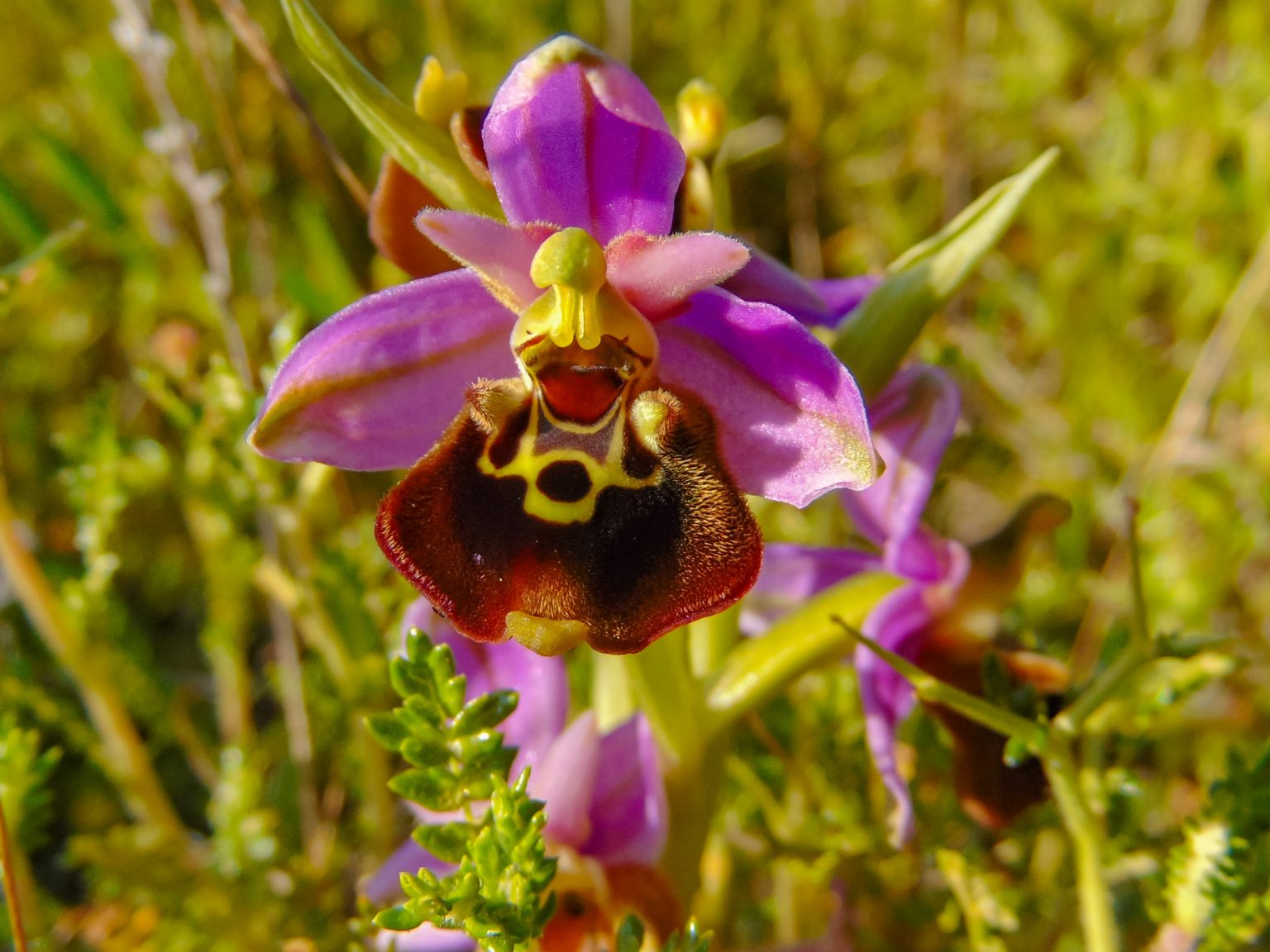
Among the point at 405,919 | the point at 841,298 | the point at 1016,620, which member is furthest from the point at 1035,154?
the point at 405,919

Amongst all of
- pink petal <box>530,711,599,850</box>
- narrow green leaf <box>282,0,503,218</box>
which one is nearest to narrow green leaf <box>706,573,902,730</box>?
pink petal <box>530,711,599,850</box>

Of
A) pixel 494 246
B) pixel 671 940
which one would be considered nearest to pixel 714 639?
pixel 671 940

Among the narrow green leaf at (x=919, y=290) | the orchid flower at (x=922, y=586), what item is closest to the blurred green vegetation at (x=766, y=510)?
the orchid flower at (x=922, y=586)

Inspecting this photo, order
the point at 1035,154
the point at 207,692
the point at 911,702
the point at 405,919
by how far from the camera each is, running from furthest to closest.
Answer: the point at 1035,154 < the point at 207,692 < the point at 911,702 < the point at 405,919

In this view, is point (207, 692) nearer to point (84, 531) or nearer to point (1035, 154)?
point (84, 531)

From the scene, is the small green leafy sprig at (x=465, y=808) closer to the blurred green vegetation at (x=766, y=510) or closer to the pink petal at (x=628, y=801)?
the pink petal at (x=628, y=801)

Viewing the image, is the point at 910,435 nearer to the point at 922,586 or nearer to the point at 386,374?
the point at 922,586
